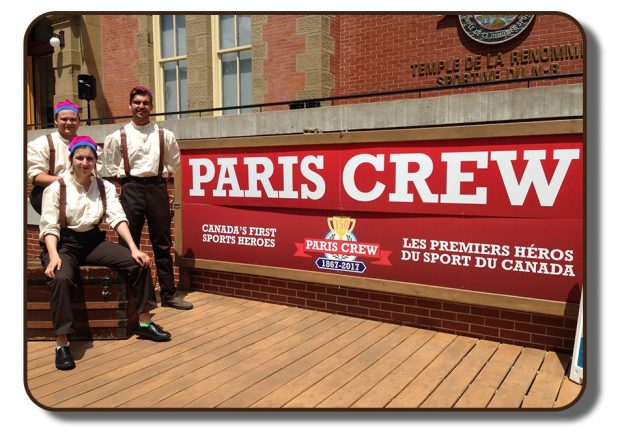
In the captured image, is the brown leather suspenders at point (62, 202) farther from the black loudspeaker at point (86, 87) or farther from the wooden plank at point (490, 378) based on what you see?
the black loudspeaker at point (86, 87)

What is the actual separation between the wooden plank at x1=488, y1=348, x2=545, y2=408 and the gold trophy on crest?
1781mm

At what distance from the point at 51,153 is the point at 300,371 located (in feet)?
9.48

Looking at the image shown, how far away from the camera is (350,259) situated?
432cm

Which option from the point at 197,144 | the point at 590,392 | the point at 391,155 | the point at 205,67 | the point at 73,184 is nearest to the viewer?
the point at 590,392

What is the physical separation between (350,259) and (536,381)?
1832mm

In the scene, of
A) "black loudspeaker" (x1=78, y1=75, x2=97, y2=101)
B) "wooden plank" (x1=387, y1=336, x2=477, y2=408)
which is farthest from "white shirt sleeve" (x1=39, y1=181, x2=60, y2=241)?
"black loudspeaker" (x1=78, y1=75, x2=97, y2=101)

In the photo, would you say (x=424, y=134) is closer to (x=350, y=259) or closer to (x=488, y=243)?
(x=488, y=243)

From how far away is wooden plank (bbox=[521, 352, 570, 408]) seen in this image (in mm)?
2867

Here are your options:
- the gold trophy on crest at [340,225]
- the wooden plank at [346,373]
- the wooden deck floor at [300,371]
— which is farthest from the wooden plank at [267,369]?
the gold trophy on crest at [340,225]

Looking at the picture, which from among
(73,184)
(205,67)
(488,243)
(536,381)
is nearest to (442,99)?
(488,243)

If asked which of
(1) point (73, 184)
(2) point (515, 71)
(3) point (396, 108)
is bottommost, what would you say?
(1) point (73, 184)

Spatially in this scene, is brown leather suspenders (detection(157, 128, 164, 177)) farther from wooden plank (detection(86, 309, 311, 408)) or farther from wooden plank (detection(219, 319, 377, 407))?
wooden plank (detection(219, 319, 377, 407))

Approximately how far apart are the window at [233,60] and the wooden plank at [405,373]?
529cm

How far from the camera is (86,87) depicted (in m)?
8.80
